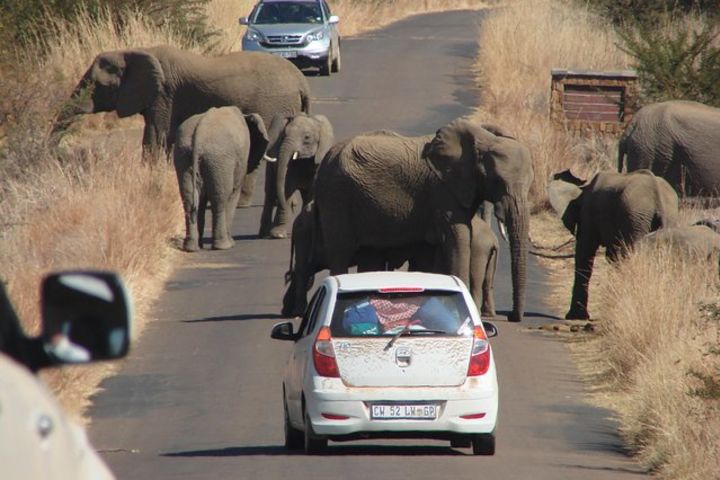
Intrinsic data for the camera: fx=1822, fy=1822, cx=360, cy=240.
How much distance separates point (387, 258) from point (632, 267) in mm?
2808

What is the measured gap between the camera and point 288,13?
43469 millimetres

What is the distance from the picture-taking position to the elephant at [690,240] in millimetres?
20969

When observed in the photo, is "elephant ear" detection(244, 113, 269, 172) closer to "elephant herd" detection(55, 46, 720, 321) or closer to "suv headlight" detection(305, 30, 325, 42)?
"elephant herd" detection(55, 46, 720, 321)

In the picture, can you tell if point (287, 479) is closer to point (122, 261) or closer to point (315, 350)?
point (315, 350)

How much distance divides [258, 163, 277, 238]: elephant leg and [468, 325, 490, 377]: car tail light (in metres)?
13.7

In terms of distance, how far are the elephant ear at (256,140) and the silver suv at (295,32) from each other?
1361 centimetres

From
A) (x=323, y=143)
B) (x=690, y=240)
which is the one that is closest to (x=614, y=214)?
(x=690, y=240)

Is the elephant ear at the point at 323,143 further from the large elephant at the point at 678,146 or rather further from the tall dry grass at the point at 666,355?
the tall dry grass at the point at 666,355

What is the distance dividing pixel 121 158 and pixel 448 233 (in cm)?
869

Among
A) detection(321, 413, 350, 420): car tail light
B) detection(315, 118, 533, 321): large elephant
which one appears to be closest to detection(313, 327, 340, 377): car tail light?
detection(321, 413, 350, 420): car tail light

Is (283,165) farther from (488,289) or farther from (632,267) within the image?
(632,267)

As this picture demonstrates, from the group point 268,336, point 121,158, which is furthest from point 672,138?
point 268,336

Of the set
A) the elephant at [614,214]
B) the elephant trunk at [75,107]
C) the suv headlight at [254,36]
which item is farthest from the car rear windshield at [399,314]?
the suv headlight at [254,36]

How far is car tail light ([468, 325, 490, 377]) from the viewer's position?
39.4 feet
